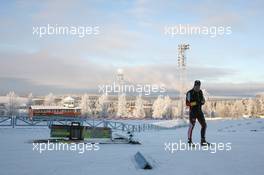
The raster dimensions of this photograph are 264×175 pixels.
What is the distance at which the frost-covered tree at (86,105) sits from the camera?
517 ft

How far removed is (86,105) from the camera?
16012cm

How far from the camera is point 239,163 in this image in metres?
9.03

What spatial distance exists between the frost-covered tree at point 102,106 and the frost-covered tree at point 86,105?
3662 mm

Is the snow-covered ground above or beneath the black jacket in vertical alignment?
beneath

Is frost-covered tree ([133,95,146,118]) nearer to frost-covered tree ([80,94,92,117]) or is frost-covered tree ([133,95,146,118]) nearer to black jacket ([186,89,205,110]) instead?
frost-covered tree ([80,94,92,117])

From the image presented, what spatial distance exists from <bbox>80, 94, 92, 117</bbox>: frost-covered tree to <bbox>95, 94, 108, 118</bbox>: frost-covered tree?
3.66 m

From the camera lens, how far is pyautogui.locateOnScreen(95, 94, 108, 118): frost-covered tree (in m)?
163

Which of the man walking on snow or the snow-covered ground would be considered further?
the man walking on snow

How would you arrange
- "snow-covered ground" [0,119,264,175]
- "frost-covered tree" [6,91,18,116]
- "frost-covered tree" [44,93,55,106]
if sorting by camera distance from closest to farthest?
"snow-covered ground" [0,119,264,175] → "frost-covered tree" [6,91,18,116] → "frost-covered tree" [44,93,55,106]

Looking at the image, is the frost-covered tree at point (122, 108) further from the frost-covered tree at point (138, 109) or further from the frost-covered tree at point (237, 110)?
the frost-covered tree at point (237, 110)

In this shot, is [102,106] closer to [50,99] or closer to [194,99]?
[50,99]

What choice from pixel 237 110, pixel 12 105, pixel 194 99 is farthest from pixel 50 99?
pixel 194 99

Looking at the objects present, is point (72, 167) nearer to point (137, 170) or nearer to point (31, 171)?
point (31, 171)


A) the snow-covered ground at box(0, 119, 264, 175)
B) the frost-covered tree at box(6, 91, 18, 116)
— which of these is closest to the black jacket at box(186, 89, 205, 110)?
the snow-covered ground at box(0, 119, 264, 175)
